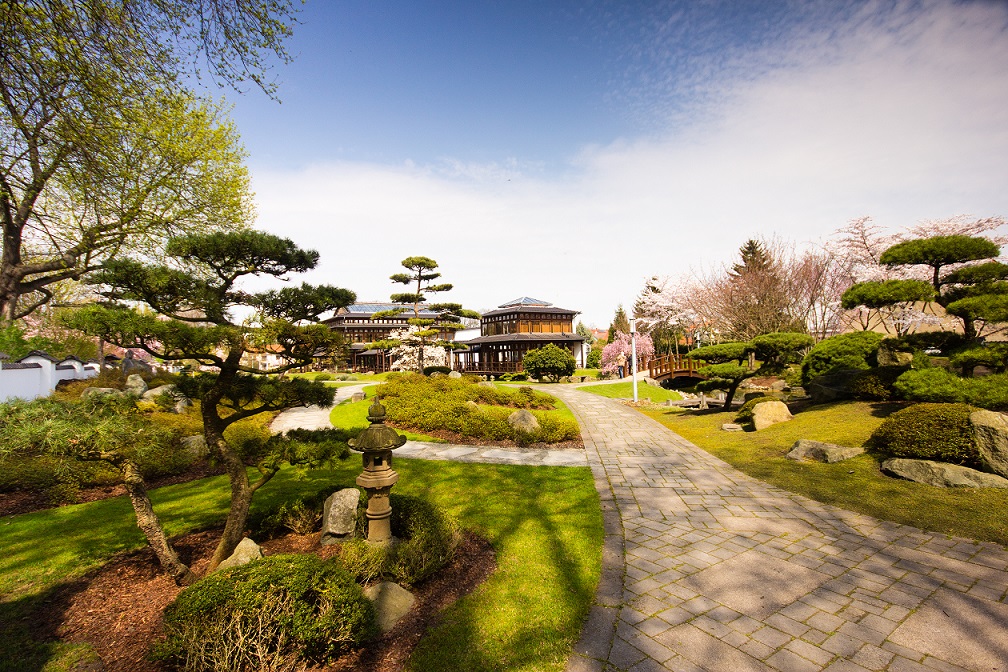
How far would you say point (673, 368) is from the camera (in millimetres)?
28438

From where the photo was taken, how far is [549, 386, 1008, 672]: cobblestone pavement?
3322mm

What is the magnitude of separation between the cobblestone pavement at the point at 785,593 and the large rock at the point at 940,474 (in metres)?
2.00

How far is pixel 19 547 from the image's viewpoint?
5.39 meters

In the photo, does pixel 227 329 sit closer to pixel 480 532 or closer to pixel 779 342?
pixel 480 532

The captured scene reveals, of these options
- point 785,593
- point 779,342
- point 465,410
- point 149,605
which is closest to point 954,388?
point 779,342

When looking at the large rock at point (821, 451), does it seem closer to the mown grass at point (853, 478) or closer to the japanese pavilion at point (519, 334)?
the mown grass at point (853, 478)

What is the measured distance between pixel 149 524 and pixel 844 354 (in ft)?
55.9

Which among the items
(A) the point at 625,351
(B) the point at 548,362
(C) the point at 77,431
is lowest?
(B) the point at 548,362

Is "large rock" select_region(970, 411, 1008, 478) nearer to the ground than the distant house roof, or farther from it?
nearer to the ground

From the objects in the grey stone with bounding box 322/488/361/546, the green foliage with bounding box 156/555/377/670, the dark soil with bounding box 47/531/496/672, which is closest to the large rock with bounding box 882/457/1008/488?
the dark soil with bounding box 47/531/496/672

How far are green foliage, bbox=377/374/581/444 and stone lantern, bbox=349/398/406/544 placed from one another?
24.5 ft

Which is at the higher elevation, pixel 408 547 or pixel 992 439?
pixel 992 439

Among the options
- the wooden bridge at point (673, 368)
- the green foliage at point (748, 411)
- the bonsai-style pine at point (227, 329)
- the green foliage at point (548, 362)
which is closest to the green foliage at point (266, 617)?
the bonsai-style pine at point (227, 329)

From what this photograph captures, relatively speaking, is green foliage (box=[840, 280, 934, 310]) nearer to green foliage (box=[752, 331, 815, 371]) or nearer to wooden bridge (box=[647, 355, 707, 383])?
green foliage (box=[752, 331, 815, 371])
